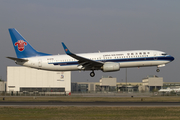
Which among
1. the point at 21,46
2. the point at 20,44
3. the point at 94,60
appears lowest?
the point at 94,60

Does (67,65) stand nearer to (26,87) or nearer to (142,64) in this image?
(142,64)

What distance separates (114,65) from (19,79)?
168 feet

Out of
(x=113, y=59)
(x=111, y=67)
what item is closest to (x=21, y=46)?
(x=113, y=59)

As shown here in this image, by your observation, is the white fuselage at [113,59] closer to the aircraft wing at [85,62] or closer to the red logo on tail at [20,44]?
the aircraft wing at [85,62]

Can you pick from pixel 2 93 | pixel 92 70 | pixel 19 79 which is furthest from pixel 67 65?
pixel 19 79

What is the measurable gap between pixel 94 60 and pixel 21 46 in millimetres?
13918

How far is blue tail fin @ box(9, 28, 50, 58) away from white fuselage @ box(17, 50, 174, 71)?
1878mm

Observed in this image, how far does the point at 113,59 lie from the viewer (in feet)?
142

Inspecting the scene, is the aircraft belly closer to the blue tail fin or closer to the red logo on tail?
the blue tail fin

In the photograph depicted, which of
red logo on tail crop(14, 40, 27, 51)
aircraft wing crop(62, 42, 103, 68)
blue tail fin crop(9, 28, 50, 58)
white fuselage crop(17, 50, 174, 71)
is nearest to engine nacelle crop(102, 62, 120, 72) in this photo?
aircraft wing crop(62, 42, 103, 68)

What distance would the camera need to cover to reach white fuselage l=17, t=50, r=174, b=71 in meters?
43.0

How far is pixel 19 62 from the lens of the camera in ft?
151

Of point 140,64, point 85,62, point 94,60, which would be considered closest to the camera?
point 140,64

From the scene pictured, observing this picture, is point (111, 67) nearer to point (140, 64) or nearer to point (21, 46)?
point (140, 64)
